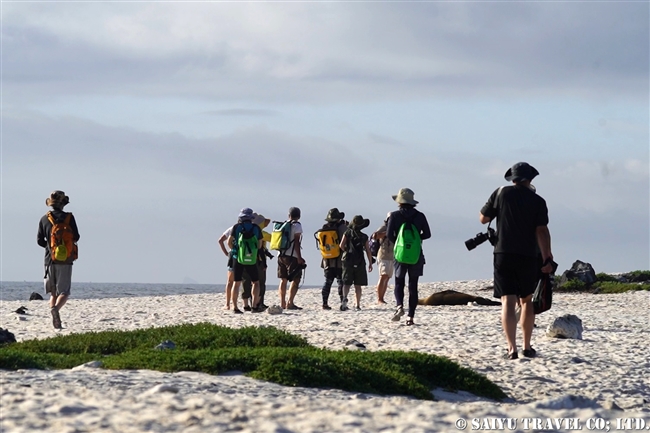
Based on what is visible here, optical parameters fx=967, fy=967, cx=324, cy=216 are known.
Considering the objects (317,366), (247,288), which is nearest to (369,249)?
(247,288)

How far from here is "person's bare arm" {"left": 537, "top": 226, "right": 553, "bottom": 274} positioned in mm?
11539

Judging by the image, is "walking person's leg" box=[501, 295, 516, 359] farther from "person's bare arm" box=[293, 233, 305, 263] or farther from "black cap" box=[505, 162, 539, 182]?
"person's bare arm" box=[293, 233, 305, 263]

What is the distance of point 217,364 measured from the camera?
9484mm

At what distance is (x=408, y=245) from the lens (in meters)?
15.8

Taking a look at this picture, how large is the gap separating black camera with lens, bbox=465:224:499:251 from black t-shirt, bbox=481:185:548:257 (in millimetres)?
221

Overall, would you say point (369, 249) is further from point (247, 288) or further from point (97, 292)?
point (97, 292)

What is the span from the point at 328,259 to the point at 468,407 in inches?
547

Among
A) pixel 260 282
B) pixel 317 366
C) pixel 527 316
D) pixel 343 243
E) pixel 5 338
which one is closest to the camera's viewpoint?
pixel 317 366

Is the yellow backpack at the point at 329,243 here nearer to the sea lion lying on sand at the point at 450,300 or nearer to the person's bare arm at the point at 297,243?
the person's bare arm at the point at 297,243

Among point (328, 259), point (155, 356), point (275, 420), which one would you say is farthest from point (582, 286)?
point (275, 420)

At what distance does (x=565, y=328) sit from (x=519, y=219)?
329 cm

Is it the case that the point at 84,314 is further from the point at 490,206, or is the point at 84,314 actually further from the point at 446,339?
the point at 490,206

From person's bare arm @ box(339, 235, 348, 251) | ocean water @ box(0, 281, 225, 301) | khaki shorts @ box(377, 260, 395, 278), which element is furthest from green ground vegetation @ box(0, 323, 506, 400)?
ocean water @ box(0, 281, 225, 301)

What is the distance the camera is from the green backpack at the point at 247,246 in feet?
64.7
